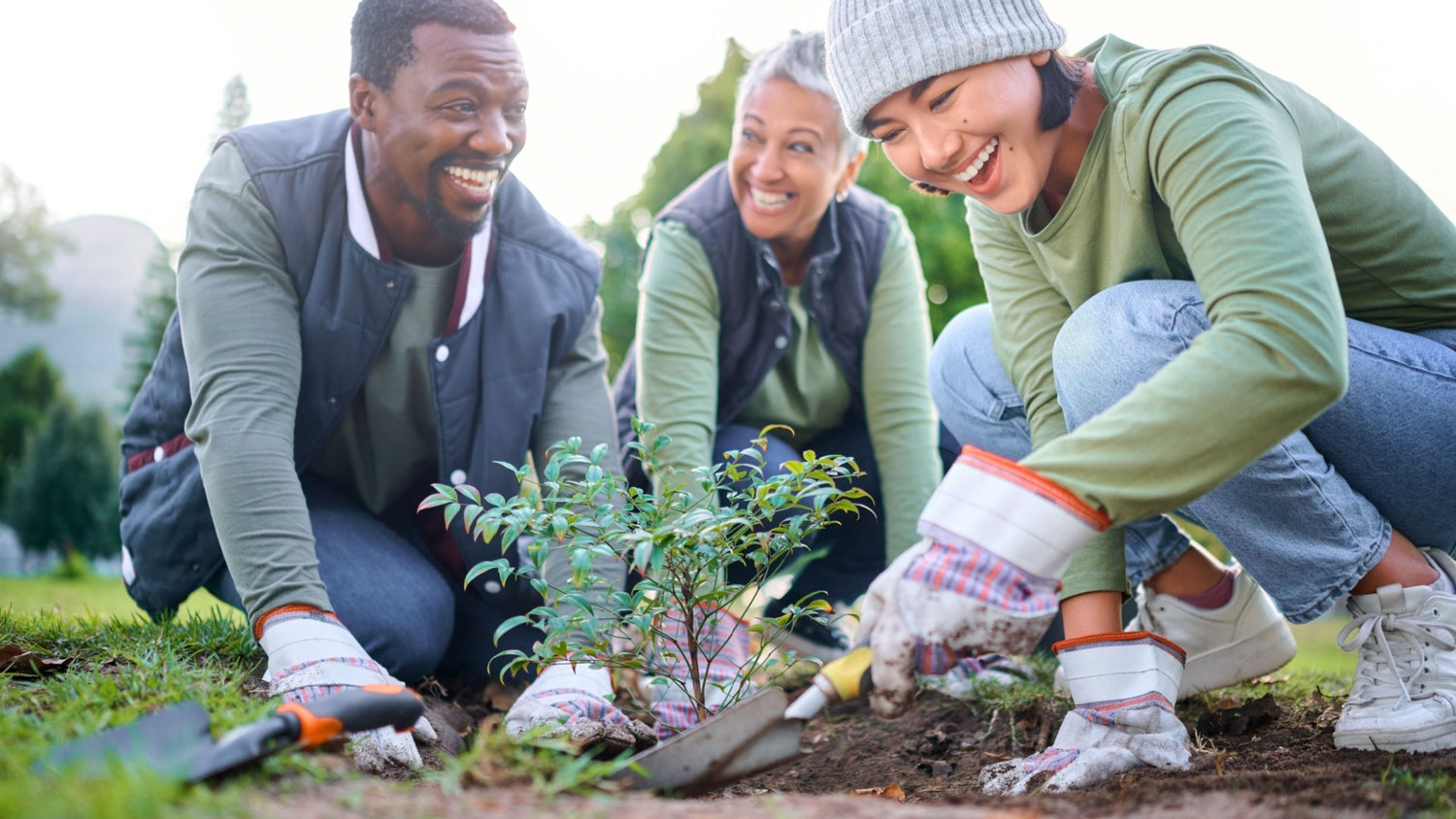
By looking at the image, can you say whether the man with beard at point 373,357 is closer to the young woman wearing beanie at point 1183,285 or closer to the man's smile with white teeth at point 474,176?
the man's smile with white teeth at point 474,176

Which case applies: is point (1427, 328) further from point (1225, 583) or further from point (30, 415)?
point (30, 415)

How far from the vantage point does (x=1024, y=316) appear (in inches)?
101

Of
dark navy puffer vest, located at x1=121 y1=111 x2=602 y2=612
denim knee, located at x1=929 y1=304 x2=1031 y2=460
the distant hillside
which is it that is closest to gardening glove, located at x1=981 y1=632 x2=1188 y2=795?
denim knee, located at x1=929 y1=304 x2=1031 y2=460

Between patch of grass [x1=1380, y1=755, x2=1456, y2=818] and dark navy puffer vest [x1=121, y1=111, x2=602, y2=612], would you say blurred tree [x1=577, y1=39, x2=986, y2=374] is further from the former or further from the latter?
patch of grass [x1=1380, y1=755, x2=1456, y2=818]

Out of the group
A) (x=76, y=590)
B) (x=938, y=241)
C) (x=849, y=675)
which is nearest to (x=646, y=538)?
(x=849, y=675)

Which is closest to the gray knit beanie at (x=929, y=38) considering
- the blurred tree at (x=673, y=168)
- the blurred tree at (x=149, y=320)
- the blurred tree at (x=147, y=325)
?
the blurred tree at (x=149, y=320)

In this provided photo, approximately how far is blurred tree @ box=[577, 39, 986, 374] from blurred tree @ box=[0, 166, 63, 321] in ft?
17.7

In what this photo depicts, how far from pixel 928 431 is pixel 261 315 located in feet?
6.59

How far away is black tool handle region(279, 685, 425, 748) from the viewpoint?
1.59 m

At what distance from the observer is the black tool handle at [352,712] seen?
1592mm

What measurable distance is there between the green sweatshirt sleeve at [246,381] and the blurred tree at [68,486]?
26.0ft

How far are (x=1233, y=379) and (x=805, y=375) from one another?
209 centimetres

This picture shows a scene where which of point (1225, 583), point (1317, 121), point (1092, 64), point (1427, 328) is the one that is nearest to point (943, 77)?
point (1092, 64)

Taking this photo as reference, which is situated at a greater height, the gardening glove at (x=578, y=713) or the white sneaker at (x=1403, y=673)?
the white sneaker at (x=1403, y=673)
